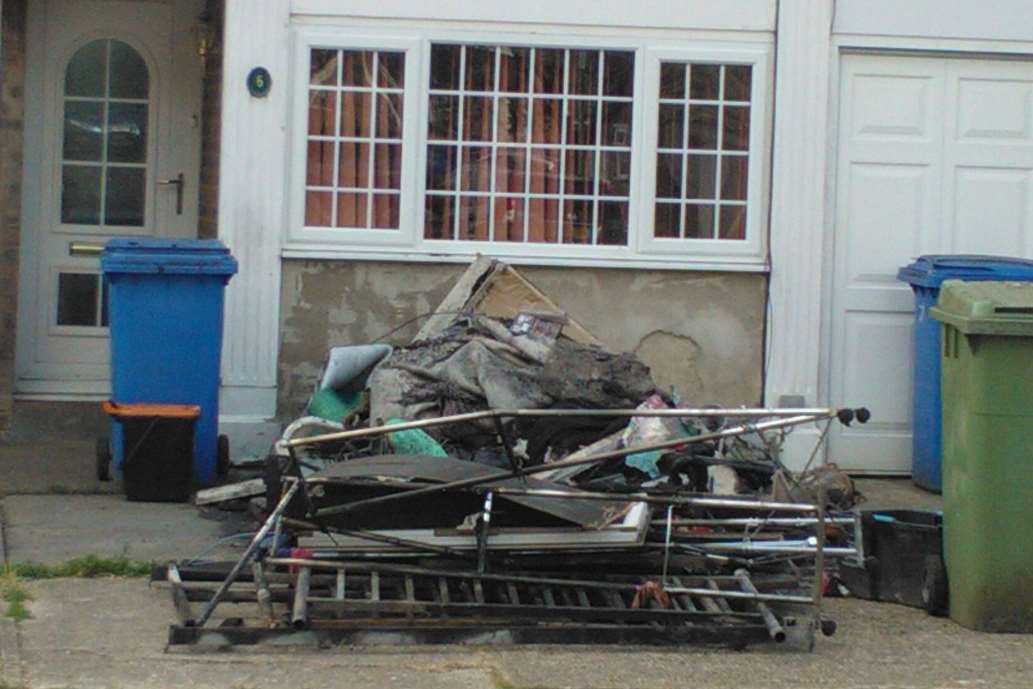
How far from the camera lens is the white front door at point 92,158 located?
10797mm

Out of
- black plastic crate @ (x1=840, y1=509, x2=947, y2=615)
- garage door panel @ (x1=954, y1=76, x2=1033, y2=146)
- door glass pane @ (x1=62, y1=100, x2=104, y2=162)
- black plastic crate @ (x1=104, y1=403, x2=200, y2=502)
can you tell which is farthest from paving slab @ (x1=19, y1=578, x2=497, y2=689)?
garage door panel @ (x1=954, y1=76, x2=1033, y2=146)

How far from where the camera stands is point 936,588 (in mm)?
6859

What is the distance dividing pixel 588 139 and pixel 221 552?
3.51 m

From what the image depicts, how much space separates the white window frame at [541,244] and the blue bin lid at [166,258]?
820mm

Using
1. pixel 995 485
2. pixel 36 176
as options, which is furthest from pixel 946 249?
pixel 36 176

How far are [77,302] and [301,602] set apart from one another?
17.5 ft

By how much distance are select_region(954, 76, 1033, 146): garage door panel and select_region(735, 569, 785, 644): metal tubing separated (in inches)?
167

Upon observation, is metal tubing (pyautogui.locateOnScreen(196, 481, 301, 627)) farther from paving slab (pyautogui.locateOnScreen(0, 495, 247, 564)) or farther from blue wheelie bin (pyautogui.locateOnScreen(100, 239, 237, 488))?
blue wheelie bin (pyautogui.locateOnScreen(100, 239, 237, 488))

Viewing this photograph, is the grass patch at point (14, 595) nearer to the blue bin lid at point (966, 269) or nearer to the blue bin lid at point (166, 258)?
the blue bin lid at point (166, 258)

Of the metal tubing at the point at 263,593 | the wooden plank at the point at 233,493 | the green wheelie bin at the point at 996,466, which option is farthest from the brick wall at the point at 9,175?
the green wheelie bin at the point at 996,466

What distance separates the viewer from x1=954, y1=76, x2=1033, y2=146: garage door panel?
10.0m

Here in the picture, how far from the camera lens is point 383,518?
21.4 ft

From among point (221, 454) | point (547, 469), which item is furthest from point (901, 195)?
point (547, 469)

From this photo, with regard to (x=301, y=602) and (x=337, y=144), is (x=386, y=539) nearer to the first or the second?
(x=301, y=602)
